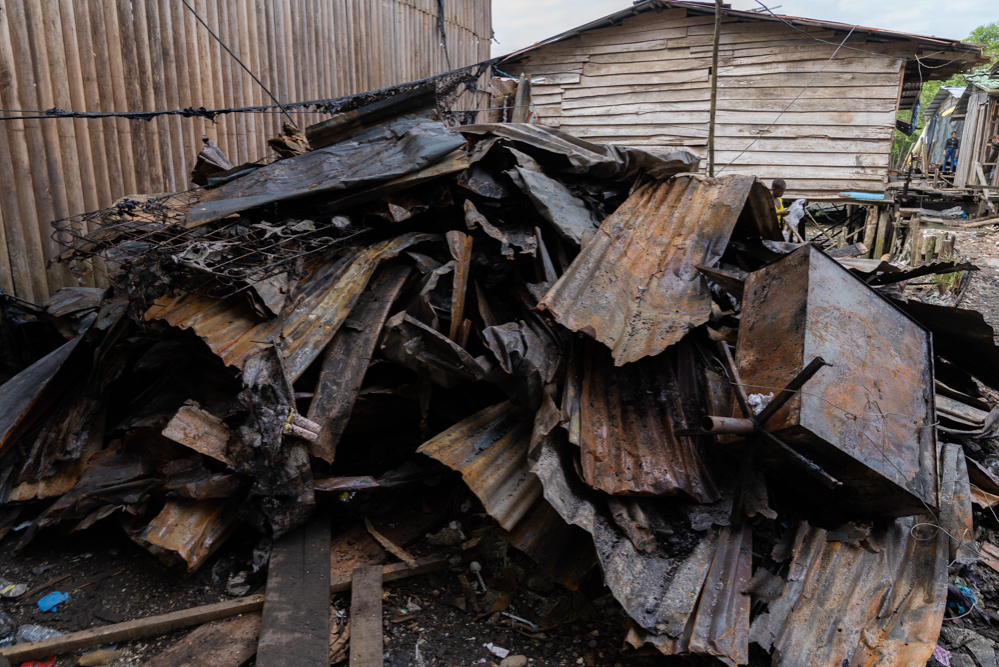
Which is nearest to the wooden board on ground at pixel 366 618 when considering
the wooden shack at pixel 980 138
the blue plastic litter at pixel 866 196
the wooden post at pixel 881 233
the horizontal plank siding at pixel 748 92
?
the horizontal plank siding at pixel 748 92

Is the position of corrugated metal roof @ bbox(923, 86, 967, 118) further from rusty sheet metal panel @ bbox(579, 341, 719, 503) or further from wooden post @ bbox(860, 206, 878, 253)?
rusty sheet metal panel @ bbox(579, 341, 719, 503)

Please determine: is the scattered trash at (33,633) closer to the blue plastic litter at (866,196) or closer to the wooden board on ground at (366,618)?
the wooden board on ground at (366,618)

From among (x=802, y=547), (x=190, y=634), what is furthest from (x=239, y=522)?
(x=802, y=547)

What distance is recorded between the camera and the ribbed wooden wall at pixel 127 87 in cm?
430

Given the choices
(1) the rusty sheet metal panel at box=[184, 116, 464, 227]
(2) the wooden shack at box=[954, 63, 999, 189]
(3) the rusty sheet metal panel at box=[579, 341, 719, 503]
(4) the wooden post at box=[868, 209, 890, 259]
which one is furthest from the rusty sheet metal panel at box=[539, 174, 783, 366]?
(2) the wooden shack at box=[954, 63, 999, 189]

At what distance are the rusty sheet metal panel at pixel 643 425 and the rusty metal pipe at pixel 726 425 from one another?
505 mm

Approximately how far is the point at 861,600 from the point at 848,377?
37.6 inches

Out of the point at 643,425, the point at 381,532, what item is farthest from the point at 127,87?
the point at 643,425

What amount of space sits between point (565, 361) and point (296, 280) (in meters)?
1.63

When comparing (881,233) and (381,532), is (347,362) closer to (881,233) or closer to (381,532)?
(381,532)

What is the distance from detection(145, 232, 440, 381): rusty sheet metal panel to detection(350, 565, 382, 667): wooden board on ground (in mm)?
1080

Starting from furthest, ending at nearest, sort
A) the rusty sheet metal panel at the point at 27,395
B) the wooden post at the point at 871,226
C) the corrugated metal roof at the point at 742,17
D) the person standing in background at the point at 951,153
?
the person standing in background at the point at 951,153 < the wooden post at the point at 871,226 < the corrugated metal roof at the point at 742,17 < the rusty sheet metal panel at the point at 27,395

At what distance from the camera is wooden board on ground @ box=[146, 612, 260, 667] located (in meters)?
2.45

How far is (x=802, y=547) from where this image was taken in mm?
2529
